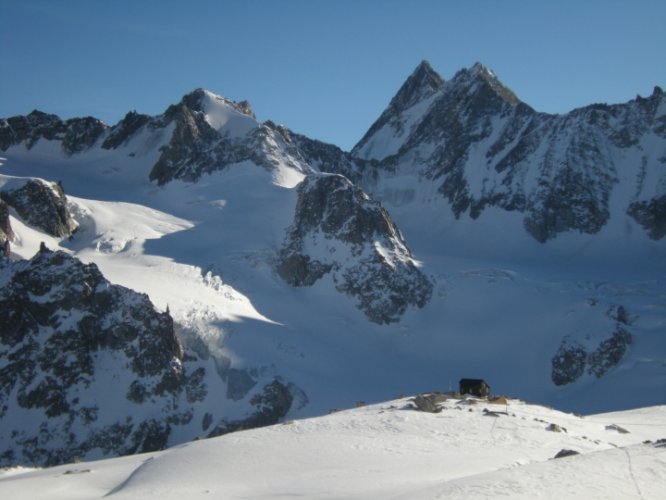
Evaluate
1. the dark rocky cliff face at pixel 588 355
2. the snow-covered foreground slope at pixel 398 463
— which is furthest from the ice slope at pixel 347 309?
the snow-covered foreground slope at pixel 398 463

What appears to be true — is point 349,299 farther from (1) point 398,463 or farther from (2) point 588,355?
(1) point 398,463

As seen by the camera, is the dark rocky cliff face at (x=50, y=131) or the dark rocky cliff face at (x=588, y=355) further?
the dark rocky cliff face at (x=50, y=131)

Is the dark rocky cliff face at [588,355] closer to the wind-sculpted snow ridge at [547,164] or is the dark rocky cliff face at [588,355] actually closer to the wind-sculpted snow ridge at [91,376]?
the wind-sculpted snow ridge at [91,376]

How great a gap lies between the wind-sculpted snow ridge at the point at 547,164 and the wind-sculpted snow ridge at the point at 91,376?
3069 inches

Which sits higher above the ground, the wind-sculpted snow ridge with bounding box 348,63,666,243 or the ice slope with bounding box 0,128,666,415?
the wind-sculpted snow ridge with bounding box 348,63,666,243

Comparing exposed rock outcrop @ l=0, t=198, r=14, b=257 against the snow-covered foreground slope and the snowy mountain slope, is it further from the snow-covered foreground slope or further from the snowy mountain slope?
the snow-covered foreground slope

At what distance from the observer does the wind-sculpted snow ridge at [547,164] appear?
14175 centimetres

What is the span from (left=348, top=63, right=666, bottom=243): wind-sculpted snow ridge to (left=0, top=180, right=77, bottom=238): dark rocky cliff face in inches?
2965

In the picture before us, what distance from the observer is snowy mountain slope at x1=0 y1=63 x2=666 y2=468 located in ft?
A: 296

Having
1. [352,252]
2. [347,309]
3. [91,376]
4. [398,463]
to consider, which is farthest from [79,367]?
[398,463]

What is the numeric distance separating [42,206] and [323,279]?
131 ft

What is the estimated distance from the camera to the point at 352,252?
4638 inches

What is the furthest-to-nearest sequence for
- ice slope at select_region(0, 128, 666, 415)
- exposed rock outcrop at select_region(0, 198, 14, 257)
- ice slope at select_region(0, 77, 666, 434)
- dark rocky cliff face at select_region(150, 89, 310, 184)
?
dark rocky cliff face at select_region(150, 89, 310, 184), exposed rock outcrop at select_region(0, 198, 14, 257), ice slope at select_region(0, 77, 666, 434), ice slope at select_region(0, 128, 666, 415)

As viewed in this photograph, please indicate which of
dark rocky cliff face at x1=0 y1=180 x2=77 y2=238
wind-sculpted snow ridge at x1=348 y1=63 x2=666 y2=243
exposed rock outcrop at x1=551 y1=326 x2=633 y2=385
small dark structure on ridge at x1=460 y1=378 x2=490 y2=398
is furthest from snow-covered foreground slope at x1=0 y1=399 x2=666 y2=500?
wind-sculpted snow ridge at x1=348 y1=63 x2=666 y2=243
